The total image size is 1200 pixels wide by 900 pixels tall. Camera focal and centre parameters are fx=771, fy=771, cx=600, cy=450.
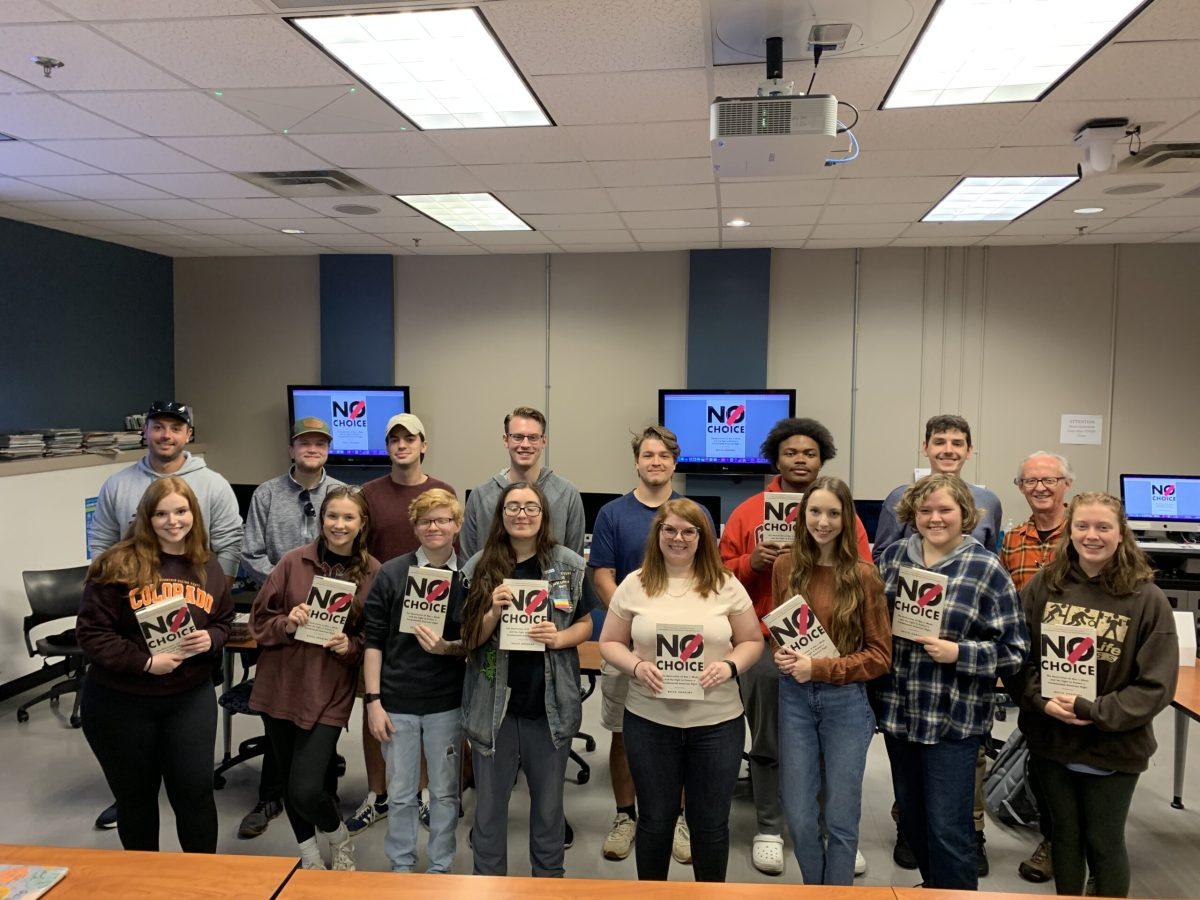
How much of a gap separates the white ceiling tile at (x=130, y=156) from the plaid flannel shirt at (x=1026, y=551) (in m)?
4.03

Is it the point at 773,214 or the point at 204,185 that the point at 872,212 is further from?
the point at 204,185

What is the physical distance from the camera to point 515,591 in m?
2.34

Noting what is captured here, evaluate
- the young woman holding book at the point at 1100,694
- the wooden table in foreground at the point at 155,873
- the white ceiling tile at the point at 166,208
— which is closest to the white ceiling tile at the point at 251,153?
the white ceiling tile at the point at 166,208

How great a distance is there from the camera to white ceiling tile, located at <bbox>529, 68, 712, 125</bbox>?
269 cm

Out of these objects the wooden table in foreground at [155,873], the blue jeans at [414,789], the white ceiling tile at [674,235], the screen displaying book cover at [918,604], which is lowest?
the blue jeans at [414,789]

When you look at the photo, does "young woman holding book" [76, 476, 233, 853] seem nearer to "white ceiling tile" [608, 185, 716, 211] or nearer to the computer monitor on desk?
"white ceiling tile" [608, 185, 716, 211]

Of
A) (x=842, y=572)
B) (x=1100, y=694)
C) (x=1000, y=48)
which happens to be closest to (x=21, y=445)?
(x=842, y=572)

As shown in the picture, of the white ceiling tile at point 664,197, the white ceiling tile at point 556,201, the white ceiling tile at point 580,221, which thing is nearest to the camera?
the white ceiling tile at point 664,197

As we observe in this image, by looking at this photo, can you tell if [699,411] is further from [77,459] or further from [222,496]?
[77,459]

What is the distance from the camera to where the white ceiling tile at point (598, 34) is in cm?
221

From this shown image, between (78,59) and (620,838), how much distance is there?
3403mm

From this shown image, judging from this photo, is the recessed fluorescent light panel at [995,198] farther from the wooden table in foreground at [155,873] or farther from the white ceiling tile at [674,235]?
the wooden table in foreground at [155,873]

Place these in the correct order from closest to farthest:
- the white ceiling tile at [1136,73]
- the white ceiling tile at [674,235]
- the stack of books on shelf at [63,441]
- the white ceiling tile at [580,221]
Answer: the white ceiling tile at [1136,73] < the white ceiling tile at [580,221] < the stack of books on shelf at [63,441] < the white ceiling tile at [674,235]

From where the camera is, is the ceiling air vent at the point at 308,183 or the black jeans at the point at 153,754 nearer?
the black jeans at the point at 153,754
